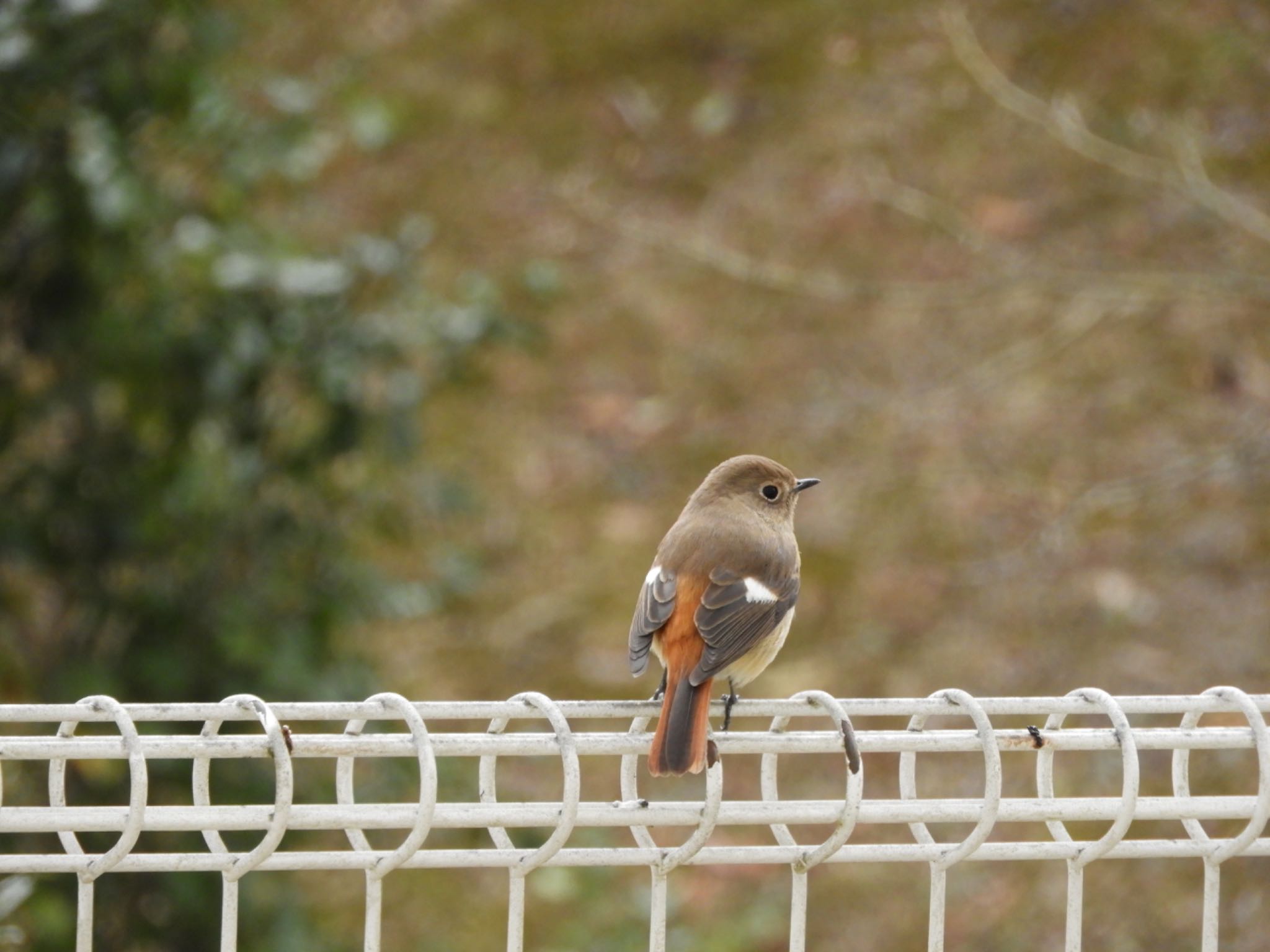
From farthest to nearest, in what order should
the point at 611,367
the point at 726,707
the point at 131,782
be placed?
1. the point at 611,367
2. the point at 726,707
3. the point at 131,782

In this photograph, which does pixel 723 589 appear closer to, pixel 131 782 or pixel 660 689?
pixel 660 689

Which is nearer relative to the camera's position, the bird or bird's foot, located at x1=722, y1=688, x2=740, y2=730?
bird's foot, located at x1=722, y1=688, x2=740, y2=730

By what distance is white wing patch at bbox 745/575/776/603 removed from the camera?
3213mm

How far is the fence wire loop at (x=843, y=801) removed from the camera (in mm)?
1627

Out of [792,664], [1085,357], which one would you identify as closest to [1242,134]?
[1085,357]

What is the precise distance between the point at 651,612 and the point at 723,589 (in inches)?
6.3

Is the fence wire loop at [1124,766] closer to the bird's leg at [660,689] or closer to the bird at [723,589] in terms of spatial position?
the bird at [723,589]

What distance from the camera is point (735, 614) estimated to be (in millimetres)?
3090

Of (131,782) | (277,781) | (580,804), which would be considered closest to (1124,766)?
(580,804)

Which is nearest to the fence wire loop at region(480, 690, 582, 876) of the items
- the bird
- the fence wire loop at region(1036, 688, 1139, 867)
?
the fence wire loop at region(1036, 688, 1139, 867)

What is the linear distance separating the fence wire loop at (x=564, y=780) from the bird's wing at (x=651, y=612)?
4.44 feet

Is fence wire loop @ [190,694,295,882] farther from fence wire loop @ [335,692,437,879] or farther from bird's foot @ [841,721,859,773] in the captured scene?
bird's foot @ [841,721,859,773]

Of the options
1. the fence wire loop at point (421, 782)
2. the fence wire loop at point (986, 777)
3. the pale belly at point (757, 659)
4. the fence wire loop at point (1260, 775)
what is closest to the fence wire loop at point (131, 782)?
the fence wire loop at point (421, 782)

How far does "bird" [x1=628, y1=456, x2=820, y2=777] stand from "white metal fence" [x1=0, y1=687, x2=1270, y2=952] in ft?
2.68
